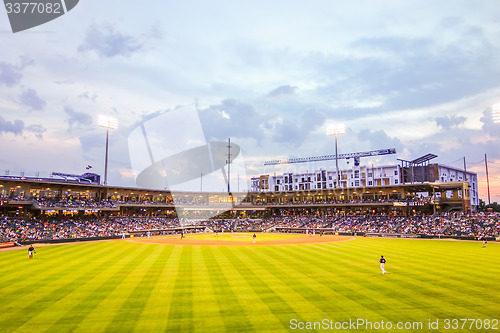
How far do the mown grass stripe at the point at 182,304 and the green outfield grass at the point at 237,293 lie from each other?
1.7 inches

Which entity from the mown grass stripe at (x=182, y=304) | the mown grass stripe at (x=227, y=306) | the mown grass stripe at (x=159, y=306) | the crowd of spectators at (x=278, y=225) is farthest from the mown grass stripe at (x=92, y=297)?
the crowd of spectators at (x=278, y=225)

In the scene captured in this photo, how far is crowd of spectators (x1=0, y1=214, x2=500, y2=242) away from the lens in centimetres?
5014

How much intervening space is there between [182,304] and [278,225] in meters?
64.1

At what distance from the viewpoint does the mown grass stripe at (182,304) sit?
13141mm

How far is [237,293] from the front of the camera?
18.0 m

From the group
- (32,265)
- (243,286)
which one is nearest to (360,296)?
(243,286)

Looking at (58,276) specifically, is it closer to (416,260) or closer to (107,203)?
(416,260)

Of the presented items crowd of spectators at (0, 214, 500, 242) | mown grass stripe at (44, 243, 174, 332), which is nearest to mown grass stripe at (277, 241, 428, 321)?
mown grass stripe at (44, 243, 174, 332)

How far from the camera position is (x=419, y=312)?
565 inches

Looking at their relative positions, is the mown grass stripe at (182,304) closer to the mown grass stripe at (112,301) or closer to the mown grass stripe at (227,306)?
the mown grass stripe at (227,306)

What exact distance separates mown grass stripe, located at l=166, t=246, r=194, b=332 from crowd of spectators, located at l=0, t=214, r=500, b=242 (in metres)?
36.4

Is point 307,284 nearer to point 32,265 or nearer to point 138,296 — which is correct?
point 138,296

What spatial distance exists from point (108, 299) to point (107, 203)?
2329 inches

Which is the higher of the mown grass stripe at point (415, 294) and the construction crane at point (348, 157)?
the construction crane at point (348, 157)
